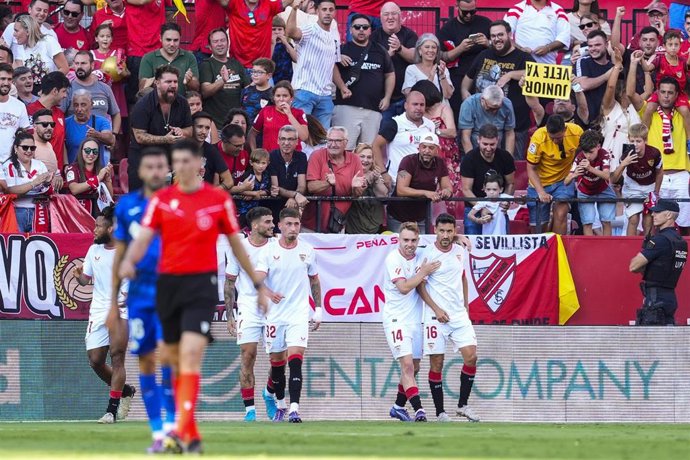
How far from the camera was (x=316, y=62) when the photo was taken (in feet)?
66.0

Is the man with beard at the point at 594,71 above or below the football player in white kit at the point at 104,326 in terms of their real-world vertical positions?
above

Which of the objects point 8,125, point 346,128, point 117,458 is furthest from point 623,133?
point 117,458

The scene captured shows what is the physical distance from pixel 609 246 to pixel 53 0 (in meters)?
9.59

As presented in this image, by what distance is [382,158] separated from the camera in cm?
1997

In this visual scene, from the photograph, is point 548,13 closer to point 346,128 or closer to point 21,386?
point 346,128

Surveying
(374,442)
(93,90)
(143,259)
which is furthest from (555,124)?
(143,259)

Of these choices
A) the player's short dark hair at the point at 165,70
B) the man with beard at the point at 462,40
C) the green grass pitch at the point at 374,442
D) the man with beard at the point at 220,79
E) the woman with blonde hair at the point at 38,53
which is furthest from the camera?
the man with beard at the point at 462,40

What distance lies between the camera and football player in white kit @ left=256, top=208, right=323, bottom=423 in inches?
659

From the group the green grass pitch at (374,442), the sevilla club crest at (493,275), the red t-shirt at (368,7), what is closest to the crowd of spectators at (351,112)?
the red t-shirt at (368,7)

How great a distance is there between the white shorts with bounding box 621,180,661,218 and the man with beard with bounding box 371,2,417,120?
145 inches

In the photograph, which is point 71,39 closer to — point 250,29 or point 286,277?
point 250,29

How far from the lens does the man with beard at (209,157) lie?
18.1 m

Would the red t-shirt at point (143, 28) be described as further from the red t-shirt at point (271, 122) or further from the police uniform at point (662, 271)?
the police uniform at point (662, 271)

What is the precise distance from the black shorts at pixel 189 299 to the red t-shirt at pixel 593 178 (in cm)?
1021
